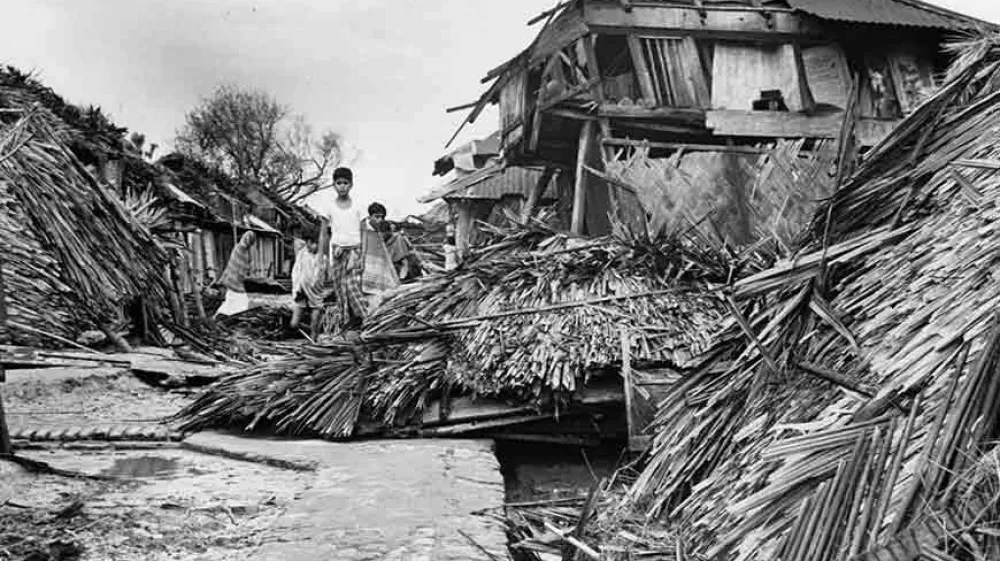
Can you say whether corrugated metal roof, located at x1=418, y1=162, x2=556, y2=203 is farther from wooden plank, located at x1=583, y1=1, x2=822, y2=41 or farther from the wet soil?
the wet soil

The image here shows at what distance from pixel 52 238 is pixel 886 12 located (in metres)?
11.0

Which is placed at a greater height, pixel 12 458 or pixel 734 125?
pixel 734 125

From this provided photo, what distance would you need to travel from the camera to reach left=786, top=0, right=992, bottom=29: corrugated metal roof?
1012 centimetres

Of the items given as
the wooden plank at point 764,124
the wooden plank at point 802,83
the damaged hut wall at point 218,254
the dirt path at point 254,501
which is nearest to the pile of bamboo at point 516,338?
the dirt path at point 254,501

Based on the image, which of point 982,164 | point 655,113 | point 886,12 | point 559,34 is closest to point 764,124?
point 655,113

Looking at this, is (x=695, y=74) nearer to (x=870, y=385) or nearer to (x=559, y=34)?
(x=559, y=34)

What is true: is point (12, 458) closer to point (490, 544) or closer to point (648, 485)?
point (490, 544)

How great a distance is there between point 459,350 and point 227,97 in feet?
133

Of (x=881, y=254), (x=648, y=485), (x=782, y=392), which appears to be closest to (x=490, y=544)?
(x=648, y=485)

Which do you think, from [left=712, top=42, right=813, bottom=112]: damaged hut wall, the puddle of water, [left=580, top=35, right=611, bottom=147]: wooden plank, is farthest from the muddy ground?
[left=712, top=42, right=813, bottom=112]: damaged hut wall

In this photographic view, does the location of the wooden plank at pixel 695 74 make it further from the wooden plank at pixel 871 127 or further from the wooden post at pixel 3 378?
the wooden post at pixel 3 378

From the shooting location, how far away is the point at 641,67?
34.2 feet

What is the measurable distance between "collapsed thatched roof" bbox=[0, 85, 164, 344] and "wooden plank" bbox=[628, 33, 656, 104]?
299 inches

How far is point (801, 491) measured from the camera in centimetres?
181
